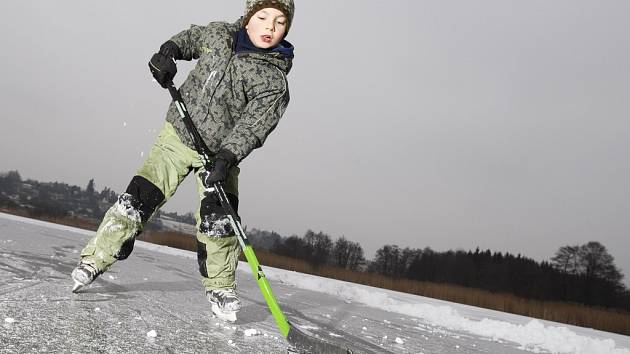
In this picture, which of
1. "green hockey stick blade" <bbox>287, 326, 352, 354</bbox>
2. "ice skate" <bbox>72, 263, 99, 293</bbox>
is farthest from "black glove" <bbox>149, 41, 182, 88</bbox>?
"green hockey stick blade" <bbox>287, 326, 352, 354</bbox>

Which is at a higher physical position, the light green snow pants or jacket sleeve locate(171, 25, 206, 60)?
jacket sleeve locate(171, 25, 206, 60)

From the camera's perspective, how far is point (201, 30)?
121 inches

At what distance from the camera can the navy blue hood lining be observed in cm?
288

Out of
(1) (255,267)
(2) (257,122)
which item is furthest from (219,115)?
(1) (255,267)

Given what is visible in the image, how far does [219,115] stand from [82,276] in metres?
1.18

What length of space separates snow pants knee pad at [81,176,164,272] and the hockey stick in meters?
0.36

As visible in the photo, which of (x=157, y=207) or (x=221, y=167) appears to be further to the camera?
(x=157, y=207)

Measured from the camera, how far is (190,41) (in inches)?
121

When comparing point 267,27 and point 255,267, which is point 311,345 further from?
point 267,27

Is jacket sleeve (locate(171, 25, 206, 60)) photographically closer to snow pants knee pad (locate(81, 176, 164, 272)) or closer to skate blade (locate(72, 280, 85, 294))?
snow pants knee pad (locate(81, 176, 164, 272))

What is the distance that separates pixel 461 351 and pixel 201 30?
279 centimetres

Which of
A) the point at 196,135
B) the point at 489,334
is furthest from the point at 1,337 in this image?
the point at 489,334

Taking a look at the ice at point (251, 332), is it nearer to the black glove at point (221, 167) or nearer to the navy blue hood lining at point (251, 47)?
the black glove at point (221, 167)

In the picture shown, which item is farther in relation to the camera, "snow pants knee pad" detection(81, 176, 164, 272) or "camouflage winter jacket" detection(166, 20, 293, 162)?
"camouflage winter jacket" detection(166, 20, 293, 162)
